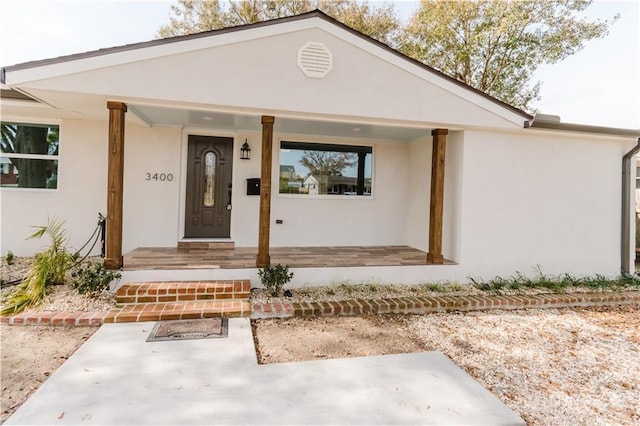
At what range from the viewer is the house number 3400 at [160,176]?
6865mm

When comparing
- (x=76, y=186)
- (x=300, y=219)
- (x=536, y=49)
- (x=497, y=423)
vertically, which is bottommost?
(x=497, y=423)

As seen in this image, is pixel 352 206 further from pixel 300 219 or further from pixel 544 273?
pixel 544 273

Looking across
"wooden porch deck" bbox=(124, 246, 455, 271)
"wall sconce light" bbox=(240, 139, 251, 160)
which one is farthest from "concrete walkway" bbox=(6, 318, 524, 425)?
"wall sconce light" bbox=(240, 139, 251, 160)

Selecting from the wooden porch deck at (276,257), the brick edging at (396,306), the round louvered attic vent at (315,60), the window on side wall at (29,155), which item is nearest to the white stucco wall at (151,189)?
the wooden porch deck at (276,257)

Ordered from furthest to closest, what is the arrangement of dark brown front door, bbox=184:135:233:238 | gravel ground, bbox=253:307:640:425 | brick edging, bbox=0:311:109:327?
dark brown front door, bbox=184:135:233:238 < brick edging, bbox=0:311:109:327 < gravel ground, bbox=253:307:640:425

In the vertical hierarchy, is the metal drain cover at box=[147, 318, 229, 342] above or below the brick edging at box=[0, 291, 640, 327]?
below

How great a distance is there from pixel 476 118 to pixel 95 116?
22.9 feet

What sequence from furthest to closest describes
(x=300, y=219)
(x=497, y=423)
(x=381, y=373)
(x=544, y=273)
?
(x=300, y=219) < (x=544, y=273) < (x=381, y=373) < (x=497, y=423)

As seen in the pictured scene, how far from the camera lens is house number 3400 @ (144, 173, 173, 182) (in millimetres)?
6865

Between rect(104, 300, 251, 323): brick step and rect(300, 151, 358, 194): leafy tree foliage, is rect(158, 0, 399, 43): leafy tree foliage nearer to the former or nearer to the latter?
rect(300, 151, 358, 194): leafy tree foliage

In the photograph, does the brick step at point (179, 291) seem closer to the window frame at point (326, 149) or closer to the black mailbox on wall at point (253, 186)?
the black mailbox on wall at point (253, 186)

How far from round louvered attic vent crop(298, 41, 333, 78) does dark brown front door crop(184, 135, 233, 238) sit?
2.84 metres

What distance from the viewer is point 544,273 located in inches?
257

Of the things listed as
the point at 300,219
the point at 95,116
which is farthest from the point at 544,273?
the point at 95,116
